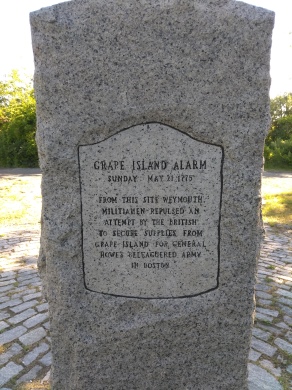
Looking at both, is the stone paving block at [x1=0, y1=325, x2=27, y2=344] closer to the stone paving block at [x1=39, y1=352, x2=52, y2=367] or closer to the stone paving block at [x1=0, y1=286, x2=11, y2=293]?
the stone paving block at [x1=39, y1=352, x2=52, y2=367]

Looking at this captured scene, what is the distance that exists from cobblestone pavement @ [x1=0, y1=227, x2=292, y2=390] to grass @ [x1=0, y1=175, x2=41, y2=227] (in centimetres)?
208

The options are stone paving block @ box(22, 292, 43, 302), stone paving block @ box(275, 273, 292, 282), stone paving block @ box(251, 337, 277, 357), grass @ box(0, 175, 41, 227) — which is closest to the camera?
stone paving block @ box(251, 337, 277, 357)

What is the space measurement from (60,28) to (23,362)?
233 centimetres

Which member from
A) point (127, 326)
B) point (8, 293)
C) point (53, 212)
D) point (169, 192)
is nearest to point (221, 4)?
point (169, 192)

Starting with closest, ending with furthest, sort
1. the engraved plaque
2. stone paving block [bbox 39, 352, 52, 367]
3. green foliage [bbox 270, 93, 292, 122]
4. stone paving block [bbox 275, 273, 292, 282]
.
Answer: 1. the engraved plaque
2. stone paving block [bbox 39, 352, 52, 367]
3. stone paving block [bbox 275, 273, 292, 282]
4. green foliage [bbox 270, 93, 292, 122]

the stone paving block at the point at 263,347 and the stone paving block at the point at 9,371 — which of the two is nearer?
the stone paving block at the point at 9,371

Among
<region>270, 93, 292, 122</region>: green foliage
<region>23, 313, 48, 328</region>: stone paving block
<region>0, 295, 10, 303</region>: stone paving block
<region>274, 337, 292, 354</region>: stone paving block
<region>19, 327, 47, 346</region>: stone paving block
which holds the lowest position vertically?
<region>274, 337, 292, 354</region>: stone paving block

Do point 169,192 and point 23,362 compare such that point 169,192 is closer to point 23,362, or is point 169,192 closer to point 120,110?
point 120,110

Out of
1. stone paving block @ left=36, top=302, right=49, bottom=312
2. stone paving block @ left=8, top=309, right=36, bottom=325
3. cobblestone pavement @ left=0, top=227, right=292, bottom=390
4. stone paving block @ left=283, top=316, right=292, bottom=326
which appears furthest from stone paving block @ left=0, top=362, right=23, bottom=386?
stone paving block @ left=283, top=316, right=292, bottom=326

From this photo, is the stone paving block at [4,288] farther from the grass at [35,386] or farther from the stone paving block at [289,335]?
the stone paving block at [289,335]

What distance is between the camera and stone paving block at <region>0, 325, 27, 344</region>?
9.90 ft

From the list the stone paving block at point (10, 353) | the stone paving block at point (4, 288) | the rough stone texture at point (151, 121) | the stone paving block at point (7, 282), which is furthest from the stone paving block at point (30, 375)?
the stone paving block at point (7, 282)

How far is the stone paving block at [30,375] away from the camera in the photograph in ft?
8.41

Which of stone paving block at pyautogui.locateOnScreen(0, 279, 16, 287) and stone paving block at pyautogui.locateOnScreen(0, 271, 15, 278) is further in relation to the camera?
stone paving block at pyautogui.locateOnScreen(0, 271, 15, 278)
